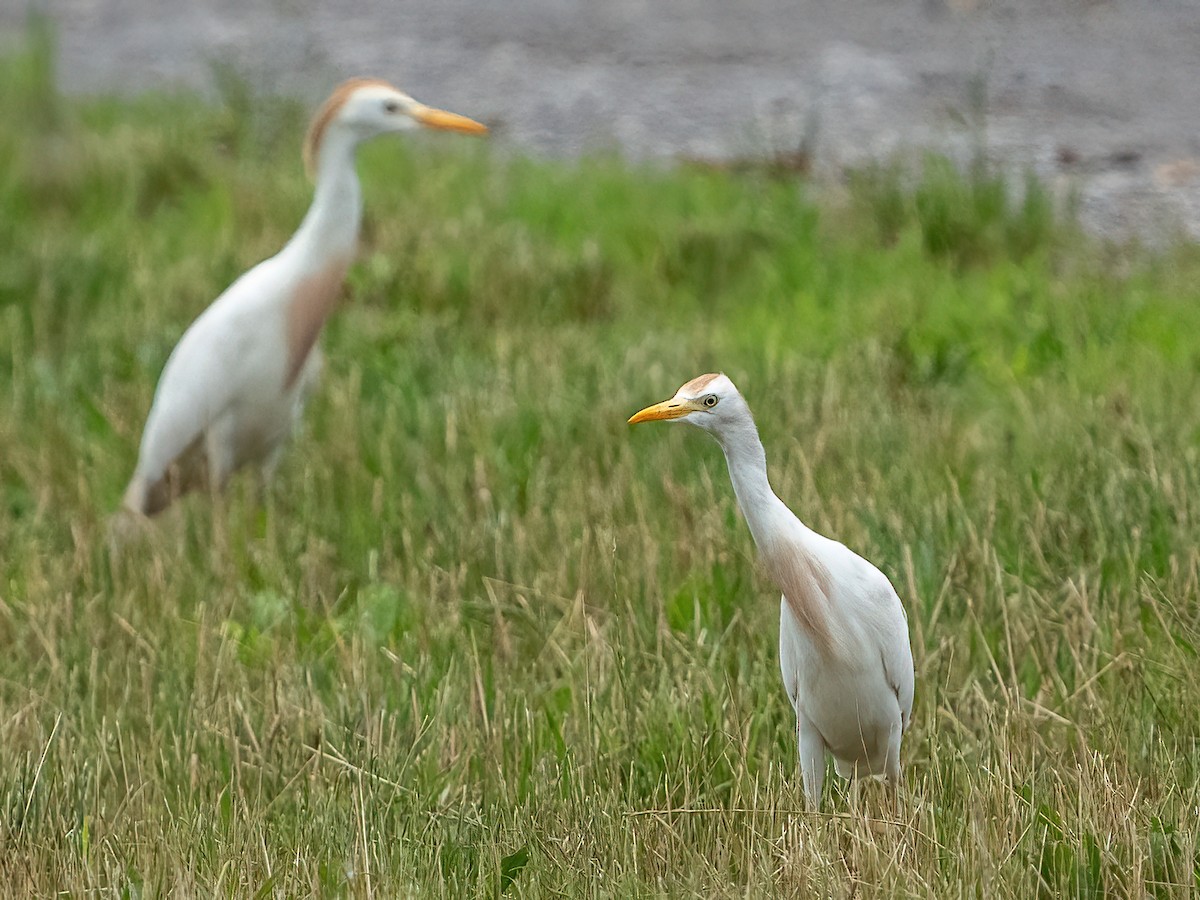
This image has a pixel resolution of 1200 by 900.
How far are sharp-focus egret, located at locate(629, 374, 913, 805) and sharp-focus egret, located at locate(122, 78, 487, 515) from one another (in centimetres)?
237

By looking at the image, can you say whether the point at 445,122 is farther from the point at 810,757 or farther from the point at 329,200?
the point at 810,757

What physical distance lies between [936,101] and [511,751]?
7476 mm

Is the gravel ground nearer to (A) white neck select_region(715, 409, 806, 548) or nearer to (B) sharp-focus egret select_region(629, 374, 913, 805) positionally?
(B) sharp-focus egret select_region(629, 374, 913, 805)

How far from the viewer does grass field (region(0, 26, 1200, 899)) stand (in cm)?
273

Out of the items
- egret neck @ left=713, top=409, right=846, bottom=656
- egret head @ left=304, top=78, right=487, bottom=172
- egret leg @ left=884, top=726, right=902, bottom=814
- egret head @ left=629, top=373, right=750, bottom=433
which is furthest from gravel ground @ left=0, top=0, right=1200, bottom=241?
egret head @ left=629, top=373, right=750, bottom=433

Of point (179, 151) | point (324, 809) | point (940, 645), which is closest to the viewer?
point (324, 809)

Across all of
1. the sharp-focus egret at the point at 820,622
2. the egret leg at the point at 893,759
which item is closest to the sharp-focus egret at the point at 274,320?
the sharp-focus egret at the point at 820,622

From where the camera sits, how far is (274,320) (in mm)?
5012

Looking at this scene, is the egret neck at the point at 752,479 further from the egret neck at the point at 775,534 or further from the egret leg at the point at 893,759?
the egret leg at the point at 893,759

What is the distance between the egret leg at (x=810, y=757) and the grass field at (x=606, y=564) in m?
0.08

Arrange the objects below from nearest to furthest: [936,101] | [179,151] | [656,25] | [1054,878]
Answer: [1054,878] → [179,151] → [936,101] → [656,25]

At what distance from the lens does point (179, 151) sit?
28.2ft

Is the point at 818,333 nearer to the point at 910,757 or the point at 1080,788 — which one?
the point at 910,757

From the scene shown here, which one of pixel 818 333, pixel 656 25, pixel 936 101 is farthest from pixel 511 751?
pixel 656 25
